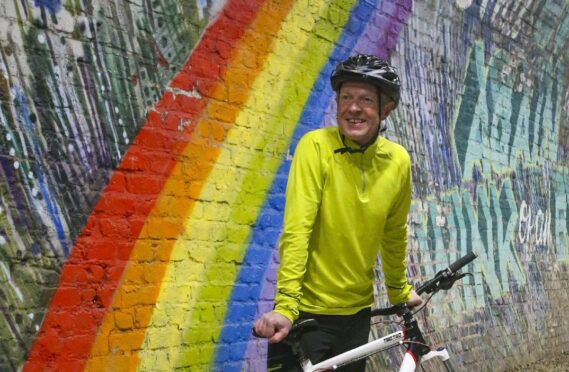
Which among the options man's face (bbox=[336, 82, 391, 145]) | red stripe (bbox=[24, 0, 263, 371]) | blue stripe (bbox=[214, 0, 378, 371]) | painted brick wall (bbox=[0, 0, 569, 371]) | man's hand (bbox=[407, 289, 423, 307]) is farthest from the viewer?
blue stripe (bbox=[214, 0, 378, 371])

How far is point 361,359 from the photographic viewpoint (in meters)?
3.60

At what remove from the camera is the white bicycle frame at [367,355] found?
341 cm

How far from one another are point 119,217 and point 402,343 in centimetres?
167

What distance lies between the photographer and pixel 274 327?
3.16 meters

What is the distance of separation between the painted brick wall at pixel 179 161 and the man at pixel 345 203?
134cm

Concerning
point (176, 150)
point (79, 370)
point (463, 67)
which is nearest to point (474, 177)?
point (463, 67)

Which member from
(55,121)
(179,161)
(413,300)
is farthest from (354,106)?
(179,161)

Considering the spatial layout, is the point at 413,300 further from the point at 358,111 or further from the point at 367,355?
the point at 358,111

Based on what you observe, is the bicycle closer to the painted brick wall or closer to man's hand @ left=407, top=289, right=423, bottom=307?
man's hand @ left=407, top=289, right=423, bottom=307

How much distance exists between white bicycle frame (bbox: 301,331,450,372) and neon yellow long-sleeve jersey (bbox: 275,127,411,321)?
16cm

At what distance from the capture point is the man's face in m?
3.58

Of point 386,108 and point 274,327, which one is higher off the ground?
point 386,108

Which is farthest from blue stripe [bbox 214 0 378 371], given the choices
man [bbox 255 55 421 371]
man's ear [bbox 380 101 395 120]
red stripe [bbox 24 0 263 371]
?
man's ear [bbox 380 101 395 120]

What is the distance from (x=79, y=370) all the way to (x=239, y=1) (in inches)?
93.0
